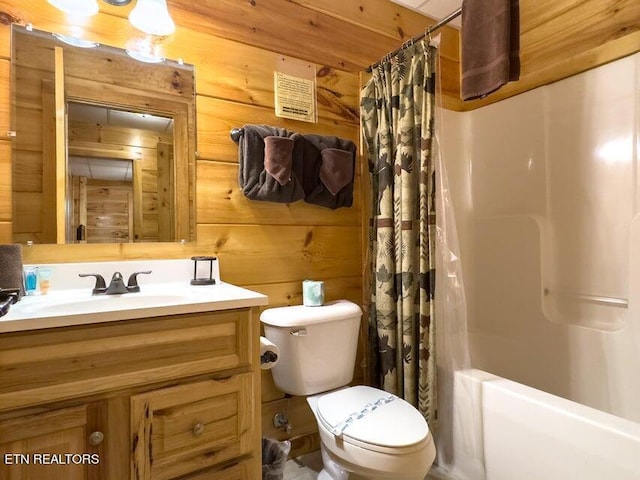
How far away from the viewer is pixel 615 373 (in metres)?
1.54

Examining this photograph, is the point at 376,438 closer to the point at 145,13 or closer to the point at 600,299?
the point at 600,299

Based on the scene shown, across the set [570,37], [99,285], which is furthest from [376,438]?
[570,37]

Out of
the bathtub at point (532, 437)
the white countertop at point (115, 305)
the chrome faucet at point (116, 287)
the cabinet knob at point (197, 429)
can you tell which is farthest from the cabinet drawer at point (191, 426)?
the bathtub at point (532, 437)

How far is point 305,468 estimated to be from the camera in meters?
1.61

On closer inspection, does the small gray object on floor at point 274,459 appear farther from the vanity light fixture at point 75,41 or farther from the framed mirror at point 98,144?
the vanity light fixture at point 75,41

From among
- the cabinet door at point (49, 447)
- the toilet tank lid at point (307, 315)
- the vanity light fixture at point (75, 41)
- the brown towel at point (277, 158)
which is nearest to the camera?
the cabinet door at point (49, 447)

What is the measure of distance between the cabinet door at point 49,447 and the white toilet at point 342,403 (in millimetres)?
682

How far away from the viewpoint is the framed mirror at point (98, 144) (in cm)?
123

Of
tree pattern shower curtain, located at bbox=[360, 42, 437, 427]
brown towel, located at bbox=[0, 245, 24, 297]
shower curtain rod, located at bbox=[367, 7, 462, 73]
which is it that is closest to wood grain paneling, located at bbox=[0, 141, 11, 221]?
brown towel, located at bbox=[0, 245, 24, 297]

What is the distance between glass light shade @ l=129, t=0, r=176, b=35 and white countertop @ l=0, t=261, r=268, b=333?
0.89 metres

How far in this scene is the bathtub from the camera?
1.02 metres

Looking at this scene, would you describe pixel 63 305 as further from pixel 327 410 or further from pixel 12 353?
pixel 327 410

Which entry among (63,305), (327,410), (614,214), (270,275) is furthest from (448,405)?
(63,305)

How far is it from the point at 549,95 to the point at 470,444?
5.51ft
